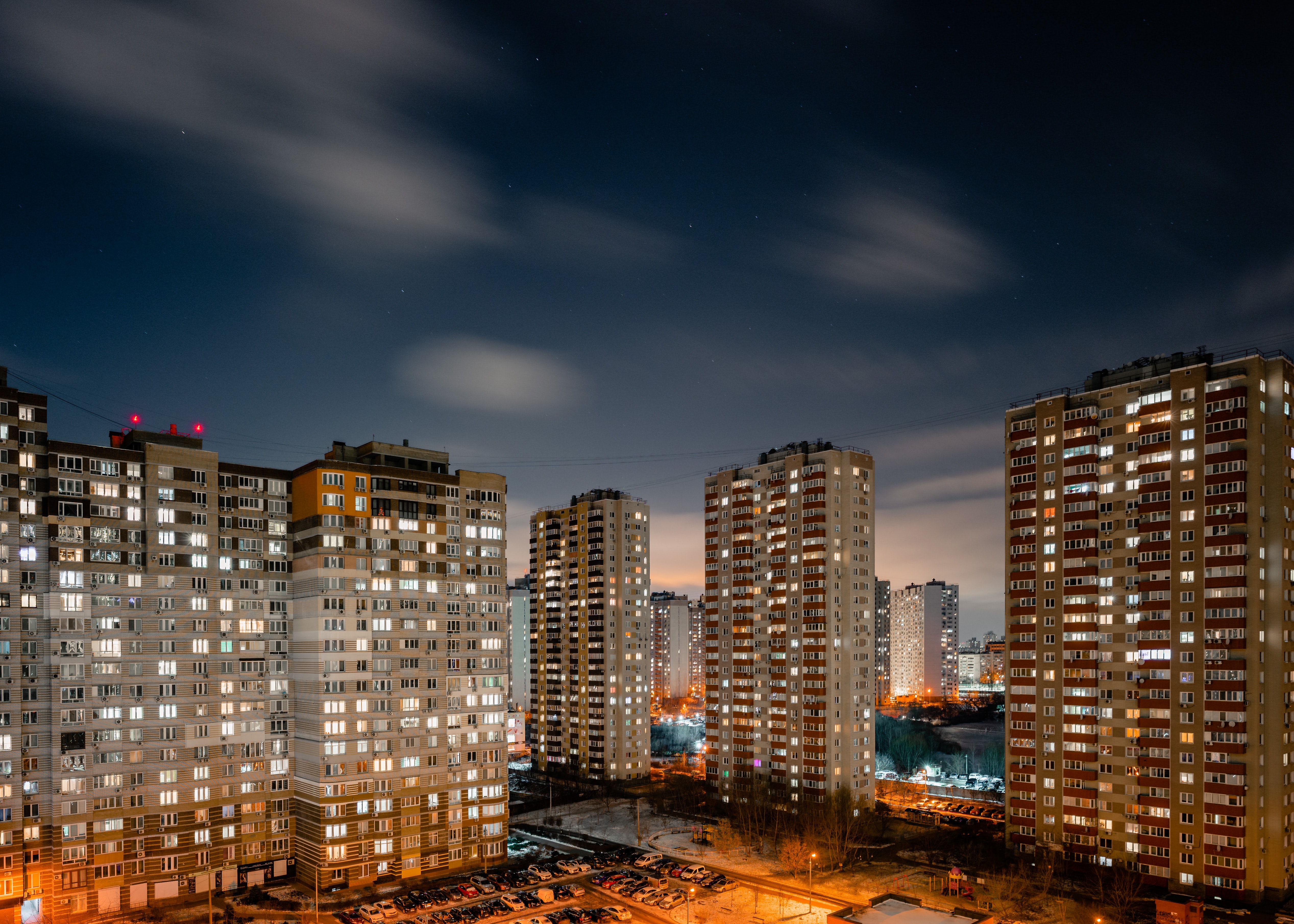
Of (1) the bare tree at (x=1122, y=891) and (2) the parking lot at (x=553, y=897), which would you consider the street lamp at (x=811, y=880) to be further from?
(1) the bare tree at (x=1122, y=891)

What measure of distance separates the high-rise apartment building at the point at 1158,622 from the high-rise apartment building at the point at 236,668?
65529 mm

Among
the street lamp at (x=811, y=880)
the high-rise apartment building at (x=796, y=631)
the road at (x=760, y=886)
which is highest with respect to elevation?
the high-rise apartment building at (x=796, y=631)

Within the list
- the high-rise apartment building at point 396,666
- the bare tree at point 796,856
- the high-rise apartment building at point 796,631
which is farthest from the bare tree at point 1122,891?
the high-rise apartment building at point 396,666

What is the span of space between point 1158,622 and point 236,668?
3958 inches

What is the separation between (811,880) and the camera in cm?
9081

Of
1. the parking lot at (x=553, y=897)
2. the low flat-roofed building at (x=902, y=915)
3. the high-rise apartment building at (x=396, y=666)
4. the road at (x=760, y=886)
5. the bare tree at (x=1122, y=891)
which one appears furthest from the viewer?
the high-rise apartment building at (x=396, y=666)

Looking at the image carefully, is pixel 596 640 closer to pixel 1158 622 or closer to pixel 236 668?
pixel 236 668

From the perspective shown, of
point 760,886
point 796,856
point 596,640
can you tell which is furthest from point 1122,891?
point 596,640

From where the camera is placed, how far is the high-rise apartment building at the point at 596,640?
531ft

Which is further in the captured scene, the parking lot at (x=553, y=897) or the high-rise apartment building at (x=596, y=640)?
the high-rise apartment building at (x=596, y=640)

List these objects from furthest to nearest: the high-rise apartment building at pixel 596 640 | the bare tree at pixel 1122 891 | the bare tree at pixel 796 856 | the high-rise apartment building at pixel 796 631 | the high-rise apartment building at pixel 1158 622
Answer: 1. the high-rise apartment building at pixel 596 640
2. the high-rise apartment building at pixel 796 631
3. the bare tree at pixel 796 856
4. the high-rise apartment building at pixel 1158 622
5. the bare tree at pixel 1122 891

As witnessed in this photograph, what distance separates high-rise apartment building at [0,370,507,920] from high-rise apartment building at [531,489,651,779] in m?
59.2

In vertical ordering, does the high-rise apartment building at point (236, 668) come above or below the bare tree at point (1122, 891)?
above

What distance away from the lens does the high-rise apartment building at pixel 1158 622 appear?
86.9 metres
